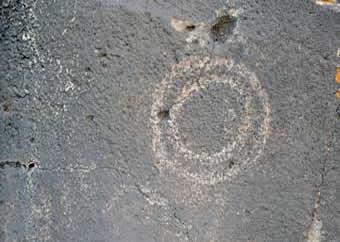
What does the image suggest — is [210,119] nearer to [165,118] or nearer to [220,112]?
[220,112]

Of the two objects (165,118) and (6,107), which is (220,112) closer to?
(165,118)

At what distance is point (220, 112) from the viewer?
1.67m

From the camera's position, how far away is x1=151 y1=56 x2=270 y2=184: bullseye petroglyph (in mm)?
1627

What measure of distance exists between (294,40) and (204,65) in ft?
1.27

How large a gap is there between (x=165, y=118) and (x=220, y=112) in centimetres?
23

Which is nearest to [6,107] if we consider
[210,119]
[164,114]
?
[164,114]

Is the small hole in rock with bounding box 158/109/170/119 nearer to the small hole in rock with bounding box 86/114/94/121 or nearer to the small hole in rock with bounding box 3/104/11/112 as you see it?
the small hole in rock with bounding box 86/114/94/121

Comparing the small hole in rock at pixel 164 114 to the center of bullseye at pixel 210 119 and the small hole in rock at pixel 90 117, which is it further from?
the small hole in rock at pixel 90 117

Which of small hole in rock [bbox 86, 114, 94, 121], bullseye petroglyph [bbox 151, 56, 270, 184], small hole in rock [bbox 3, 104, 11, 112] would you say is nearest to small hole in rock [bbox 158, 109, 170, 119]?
bullseye petroglyph [bbox 151, 56, 270, 184]

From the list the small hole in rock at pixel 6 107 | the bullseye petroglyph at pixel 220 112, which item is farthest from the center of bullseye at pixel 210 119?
the small hole in rock at pixel 6 107

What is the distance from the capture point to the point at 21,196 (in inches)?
65.1

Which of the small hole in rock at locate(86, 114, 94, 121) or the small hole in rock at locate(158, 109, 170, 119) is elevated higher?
the small hole in rock at locate(158, 109, 170, 119)

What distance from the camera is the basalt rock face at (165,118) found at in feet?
5.13

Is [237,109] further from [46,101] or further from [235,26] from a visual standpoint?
[46,101]
